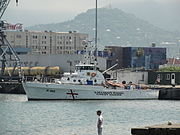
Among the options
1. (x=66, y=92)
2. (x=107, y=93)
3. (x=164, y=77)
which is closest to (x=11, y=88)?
(x=164, y=77)

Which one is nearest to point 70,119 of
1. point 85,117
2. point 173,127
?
point 85,117

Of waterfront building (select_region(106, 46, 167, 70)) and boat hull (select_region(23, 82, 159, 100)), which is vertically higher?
waterfront building (select_region(106, 46, 167, 70))

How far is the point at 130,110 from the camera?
81.0m

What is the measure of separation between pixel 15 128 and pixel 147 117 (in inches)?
730

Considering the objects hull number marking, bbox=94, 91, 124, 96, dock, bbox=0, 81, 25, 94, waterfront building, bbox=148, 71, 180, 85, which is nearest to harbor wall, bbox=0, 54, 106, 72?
waterfront building, bbox=148, 71, 180, 85

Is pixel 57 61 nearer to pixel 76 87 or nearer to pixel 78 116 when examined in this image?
pixel 76 87

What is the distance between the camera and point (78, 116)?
70688mm

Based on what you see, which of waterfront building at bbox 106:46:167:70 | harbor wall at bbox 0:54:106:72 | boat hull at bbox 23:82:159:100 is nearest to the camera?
boat hull at bbox 23:82:159:100

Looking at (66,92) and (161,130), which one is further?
(66,92)

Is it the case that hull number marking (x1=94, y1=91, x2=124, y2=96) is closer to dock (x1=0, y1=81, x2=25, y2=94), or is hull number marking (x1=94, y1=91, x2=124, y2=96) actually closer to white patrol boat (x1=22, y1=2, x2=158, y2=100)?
white patrol boat (x1=22, y1=2, x2=158, y2=100)

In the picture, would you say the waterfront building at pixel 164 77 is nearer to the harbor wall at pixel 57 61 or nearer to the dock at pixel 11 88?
the harbor wall at pixel 57 61

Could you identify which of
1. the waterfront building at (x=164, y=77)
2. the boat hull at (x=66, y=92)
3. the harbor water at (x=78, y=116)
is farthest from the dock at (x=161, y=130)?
the waterfront building at (x=164, y=77)

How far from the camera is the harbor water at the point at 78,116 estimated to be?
56375 mm

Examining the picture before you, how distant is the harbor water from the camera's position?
5638 cm
